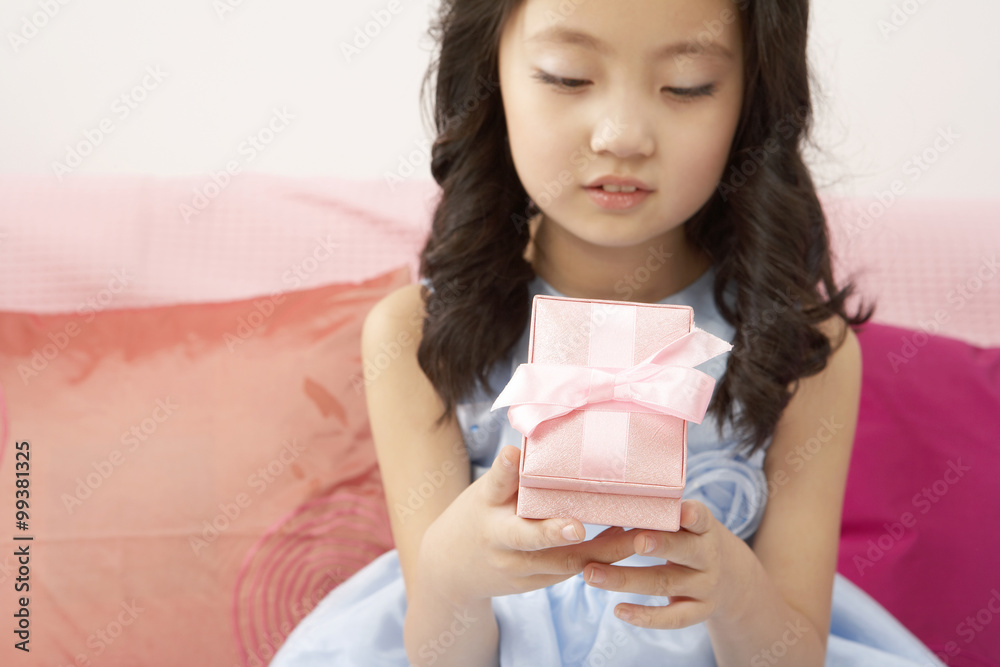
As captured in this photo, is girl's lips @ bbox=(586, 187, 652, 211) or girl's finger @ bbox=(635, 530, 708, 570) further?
girl's lips @ bbox=(586, 187, 652, 211)

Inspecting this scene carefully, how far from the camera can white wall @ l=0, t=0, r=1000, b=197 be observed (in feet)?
5.51

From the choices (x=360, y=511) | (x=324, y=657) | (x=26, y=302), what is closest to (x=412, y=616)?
(x=324, y=657)

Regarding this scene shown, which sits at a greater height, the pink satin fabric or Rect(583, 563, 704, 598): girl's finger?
the pink satin fabric

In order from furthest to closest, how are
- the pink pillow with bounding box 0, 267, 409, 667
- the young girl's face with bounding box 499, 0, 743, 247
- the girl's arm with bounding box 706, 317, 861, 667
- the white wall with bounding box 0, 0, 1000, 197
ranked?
the white wall with bounding box 0, 0, 1000, 197 → the pink pillow with bounding box 0, 267, 409, 667 → the girl's arm with bounding box 706, 317, 861, 667 → the young girl's face with bounding box 499, 0, 743, 247

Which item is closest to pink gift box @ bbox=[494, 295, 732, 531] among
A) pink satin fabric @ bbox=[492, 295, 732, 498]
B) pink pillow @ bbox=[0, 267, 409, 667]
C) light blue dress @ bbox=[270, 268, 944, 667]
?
pink satin fabric @ bbox=[492, 295, 732, 498]

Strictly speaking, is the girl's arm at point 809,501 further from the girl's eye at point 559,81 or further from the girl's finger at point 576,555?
the girl's eye at point 559,81

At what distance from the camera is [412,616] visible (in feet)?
3.18

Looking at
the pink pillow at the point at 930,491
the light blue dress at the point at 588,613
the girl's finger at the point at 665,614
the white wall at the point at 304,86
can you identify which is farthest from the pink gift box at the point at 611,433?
the white wall at the point at 304,86

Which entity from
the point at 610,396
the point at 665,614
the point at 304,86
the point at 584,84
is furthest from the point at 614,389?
the point at 304,86

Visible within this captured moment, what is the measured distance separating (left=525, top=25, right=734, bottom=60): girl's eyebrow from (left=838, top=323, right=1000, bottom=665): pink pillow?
637mm

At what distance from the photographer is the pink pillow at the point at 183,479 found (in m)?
1.13

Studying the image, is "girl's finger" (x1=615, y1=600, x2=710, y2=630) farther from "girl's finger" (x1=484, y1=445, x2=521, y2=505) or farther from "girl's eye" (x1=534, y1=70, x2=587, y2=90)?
"girl's eye" (x1=534, y1=70, x2=587, y2=90)

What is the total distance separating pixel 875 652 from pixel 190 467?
881 millimetres

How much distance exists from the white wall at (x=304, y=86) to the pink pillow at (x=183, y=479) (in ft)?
1.95
